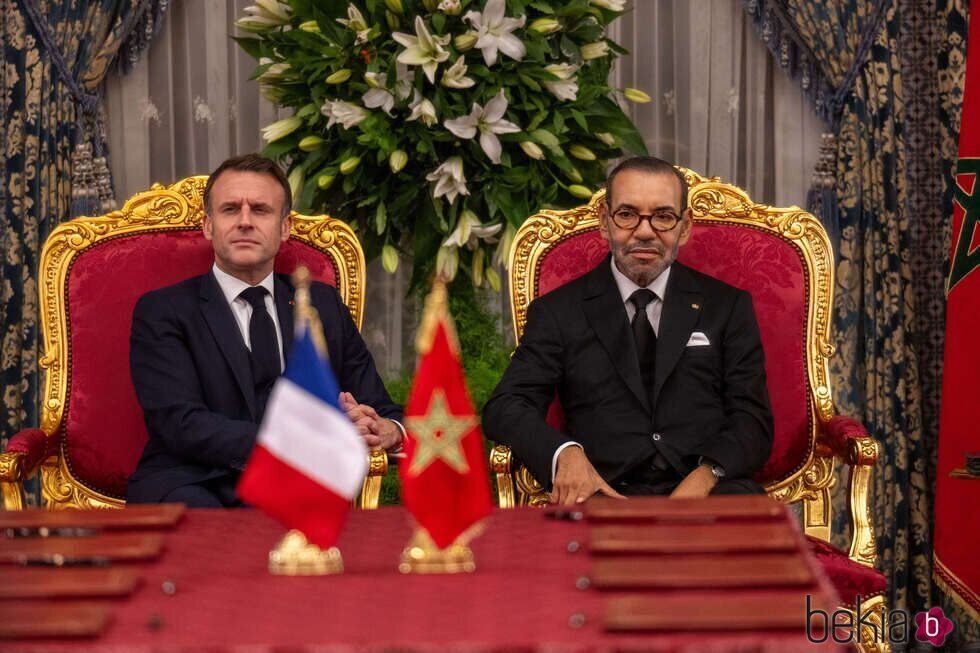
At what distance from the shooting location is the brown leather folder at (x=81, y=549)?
224cm

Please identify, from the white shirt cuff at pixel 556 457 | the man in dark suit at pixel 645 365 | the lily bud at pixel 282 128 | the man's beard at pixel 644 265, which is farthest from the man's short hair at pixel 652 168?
the lily bud at pixel 282 128

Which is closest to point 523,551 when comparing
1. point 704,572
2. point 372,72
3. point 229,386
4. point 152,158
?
point 704,572

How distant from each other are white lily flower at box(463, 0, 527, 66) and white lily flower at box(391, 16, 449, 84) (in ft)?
0.39

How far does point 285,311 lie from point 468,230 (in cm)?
92

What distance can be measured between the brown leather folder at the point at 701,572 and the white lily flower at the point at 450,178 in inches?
93.1

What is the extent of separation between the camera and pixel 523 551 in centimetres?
237

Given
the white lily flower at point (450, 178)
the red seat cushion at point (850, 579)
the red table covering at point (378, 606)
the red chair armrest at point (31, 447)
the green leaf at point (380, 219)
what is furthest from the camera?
the green leaf at point (380, 219)

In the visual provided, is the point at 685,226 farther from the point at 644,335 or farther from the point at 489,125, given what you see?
the point at 489,125

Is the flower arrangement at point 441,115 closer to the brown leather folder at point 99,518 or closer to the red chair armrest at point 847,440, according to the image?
the red chair armrest at point 847,440

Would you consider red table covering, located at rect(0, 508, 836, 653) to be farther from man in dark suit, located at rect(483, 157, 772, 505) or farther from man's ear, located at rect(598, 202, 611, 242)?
man's ear, located at rect(598, 202, 611, 242)

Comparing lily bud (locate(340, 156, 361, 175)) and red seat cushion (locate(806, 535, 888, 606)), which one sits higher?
lily bud (locate(340, 156, 361, 175))

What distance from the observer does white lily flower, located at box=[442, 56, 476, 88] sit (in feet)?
14.2

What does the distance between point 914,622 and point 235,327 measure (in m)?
3.00

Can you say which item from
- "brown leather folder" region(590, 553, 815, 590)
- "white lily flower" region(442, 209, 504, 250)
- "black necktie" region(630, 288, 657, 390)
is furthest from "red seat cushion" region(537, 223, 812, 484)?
"brown leather folder" region(590, 553, 815, 590)
